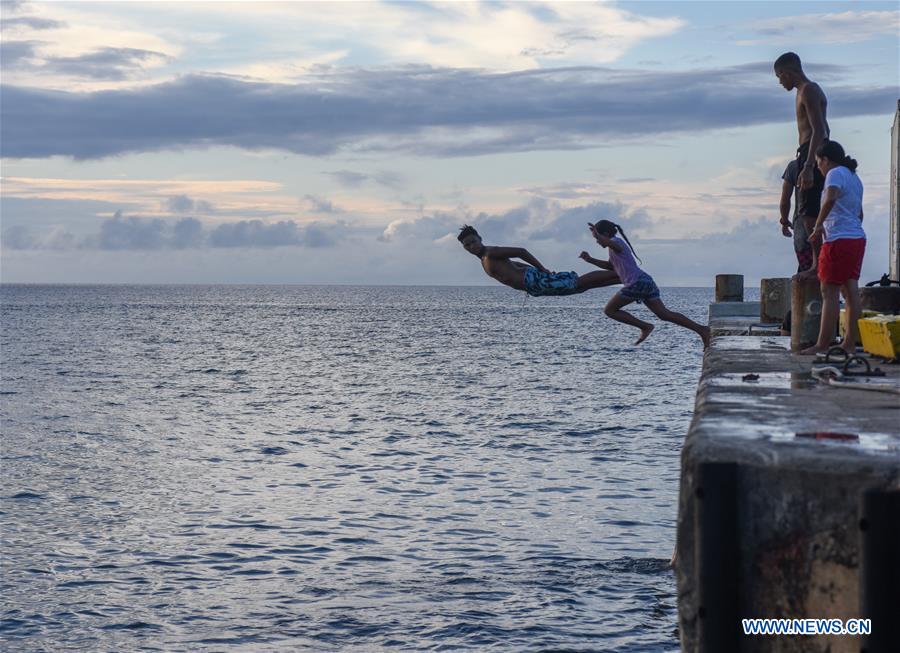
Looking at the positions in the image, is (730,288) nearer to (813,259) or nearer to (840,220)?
(813,259)

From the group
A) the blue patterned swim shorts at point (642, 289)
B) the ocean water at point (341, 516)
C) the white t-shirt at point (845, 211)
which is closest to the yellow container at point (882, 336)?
the white t-shirt at point (845, 211)

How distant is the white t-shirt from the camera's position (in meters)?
9.60

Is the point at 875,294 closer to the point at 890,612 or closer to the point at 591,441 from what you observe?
the point at 890,612

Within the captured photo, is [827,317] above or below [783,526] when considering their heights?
above

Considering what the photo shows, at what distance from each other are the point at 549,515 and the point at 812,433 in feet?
48.7

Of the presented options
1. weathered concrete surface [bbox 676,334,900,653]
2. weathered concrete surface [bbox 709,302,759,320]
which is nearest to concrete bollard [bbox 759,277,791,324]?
weathered concrete surface [bbox 709,302,759,320]

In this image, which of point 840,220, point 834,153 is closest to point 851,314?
point 840,220

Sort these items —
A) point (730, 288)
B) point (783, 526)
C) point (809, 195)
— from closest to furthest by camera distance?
point (783, 526), point (809, 195), point (730, 288)

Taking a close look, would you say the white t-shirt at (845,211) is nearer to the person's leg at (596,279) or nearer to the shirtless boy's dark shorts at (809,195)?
the shirtless boy's dark shorts at (809,195)

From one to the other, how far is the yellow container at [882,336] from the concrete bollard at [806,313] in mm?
614

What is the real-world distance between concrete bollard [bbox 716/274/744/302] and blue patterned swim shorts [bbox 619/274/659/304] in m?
12.5

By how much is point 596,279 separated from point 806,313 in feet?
8.50

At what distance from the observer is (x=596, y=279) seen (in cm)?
1280

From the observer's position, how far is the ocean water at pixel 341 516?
13.9 m
